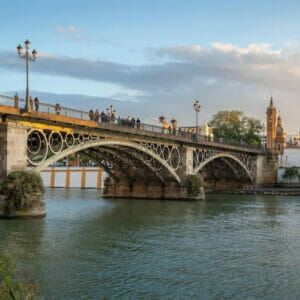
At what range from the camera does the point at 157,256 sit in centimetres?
1816

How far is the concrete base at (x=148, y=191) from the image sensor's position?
46875 mm

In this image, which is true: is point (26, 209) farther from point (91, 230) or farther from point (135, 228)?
point (135, 228)

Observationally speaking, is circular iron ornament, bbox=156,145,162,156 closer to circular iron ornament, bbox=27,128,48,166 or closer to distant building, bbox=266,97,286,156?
circular iron ornament, bbox=27,128,48,166

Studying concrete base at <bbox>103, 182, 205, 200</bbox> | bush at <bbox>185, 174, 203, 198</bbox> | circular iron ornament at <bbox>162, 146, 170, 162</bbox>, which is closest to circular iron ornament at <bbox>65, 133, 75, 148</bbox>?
circular iron ornament at <bbox>162, 146, 170, 162</bbox>

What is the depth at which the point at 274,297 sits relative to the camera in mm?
12867

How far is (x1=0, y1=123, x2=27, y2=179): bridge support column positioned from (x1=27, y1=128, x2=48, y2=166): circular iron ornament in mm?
841

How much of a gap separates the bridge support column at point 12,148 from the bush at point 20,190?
0.61 meters

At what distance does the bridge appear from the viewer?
2688cm

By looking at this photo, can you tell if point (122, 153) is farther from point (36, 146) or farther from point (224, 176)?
point (224, 176)

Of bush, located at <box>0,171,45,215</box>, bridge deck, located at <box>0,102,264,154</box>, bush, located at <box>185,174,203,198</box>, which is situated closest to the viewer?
bush, located at <box>0,171,45,215</box>

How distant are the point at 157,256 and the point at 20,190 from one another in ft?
32.5

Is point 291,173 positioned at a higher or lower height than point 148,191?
higher

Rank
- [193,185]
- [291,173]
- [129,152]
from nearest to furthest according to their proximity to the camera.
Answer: [129,152] < [193,185] < [291,173]

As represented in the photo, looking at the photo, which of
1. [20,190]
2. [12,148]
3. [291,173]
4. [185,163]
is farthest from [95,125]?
[291,173]
